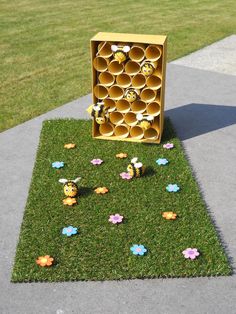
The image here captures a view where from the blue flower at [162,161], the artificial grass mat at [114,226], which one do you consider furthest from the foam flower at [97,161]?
the blue flower at [162,161]

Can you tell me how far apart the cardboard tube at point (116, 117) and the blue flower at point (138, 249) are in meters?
2.69

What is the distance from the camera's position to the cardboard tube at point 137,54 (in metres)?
6.48

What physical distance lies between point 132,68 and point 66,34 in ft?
22.9

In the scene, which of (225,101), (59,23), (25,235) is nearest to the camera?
Result: (25,235)

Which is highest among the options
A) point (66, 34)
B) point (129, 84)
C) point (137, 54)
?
point (137, 54)

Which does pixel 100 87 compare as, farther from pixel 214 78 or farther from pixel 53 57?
pixel 53 57

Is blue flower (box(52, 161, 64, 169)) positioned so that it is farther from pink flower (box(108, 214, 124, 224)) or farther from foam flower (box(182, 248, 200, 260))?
foam flower (box(182, 248, 200, 260))

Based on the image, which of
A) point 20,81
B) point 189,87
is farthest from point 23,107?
point 189,87

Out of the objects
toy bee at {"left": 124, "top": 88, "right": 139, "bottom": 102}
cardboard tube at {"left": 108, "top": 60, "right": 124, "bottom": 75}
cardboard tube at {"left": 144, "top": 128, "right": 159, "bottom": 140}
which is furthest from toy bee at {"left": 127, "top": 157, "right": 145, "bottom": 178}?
cardboard tube at {"left": 108, "top": 60, "right": 124, "bottom": 75}

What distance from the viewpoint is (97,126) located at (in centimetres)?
700

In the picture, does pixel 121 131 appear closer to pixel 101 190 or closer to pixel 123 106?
pixel 123 106

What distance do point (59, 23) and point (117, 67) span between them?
27.5ft

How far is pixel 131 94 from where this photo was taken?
662 cm

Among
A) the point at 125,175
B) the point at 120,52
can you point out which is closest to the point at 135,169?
the point at 125,175
